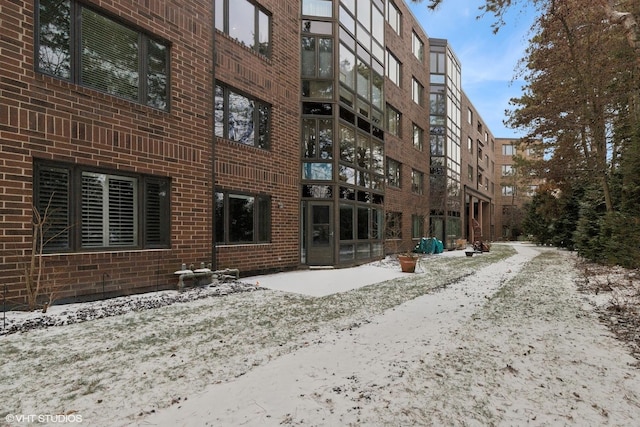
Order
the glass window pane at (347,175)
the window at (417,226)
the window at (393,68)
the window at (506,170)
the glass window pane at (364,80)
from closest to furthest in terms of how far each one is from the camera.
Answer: the glass window pane at (347,175), the glass window pane at (364,80), the window at (393,68), the window at (417,226), the window at (506,170)

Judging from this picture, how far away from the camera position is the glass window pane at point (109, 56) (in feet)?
21.2

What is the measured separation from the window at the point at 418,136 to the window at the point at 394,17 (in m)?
5.39

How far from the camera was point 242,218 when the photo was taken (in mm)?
9648

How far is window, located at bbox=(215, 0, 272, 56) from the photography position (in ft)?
30.3

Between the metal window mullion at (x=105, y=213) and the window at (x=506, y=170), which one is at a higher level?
the window at (x=506, y=170)

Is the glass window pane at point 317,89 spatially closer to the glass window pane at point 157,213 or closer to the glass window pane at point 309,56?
the glass window pane at point 309,56

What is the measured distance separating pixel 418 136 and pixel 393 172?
506 cm

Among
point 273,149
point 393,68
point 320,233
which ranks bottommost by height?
point 320,233

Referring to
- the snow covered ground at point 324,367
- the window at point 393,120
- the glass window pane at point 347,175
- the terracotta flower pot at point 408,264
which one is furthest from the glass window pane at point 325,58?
the snow covered ground at point 324,367

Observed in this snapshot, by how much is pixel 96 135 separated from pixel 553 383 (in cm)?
766

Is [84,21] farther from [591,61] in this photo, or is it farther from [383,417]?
[591,61]

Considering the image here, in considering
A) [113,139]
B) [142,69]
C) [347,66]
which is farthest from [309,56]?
[113,139]

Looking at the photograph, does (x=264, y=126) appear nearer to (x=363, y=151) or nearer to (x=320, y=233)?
(x=320, y=233)

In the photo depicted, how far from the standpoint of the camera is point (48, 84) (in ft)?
19.0
